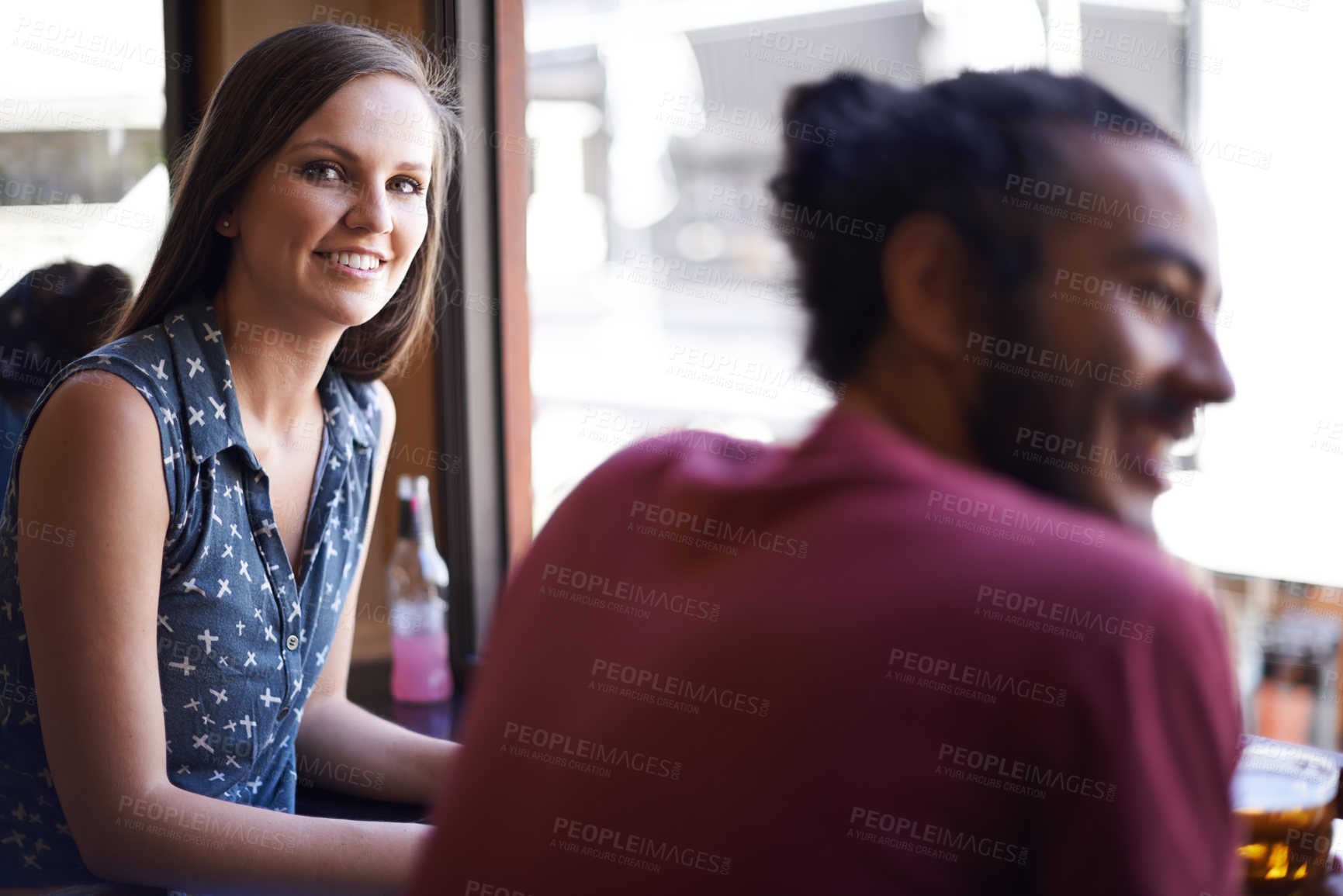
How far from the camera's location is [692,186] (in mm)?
8297

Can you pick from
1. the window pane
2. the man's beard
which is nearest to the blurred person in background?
the window pane

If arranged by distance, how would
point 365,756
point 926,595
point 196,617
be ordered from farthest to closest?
point 365,756 → point 196,617 → point 926,595

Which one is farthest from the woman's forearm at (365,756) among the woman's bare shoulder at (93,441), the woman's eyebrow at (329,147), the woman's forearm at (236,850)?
the woman's eyebrow at (329,147)

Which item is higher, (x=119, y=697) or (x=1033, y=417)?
(x=1033, y=417)

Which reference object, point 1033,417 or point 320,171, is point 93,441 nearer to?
point 320,171

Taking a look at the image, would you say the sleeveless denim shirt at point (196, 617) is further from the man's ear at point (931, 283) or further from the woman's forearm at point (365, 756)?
the man's ear at point (931, 283)

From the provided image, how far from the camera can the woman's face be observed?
3.60 feet

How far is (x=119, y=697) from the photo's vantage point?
91 centimetres

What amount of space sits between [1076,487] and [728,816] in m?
0.21

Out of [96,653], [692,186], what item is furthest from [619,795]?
[692,186]

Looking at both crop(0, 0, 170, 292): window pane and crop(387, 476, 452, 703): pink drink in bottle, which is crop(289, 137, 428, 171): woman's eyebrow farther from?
crop(0, 0, 170, 292): window pane

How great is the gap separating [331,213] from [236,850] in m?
0.58

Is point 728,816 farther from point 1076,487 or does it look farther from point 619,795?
point 1076,487

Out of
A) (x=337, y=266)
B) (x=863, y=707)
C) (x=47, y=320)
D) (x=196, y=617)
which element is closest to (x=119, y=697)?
(x=196, y=617)
